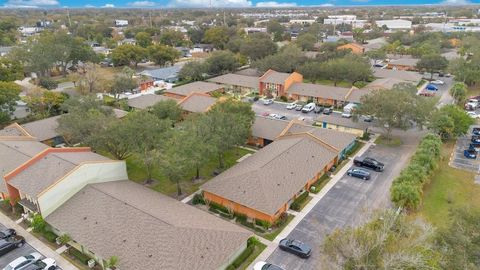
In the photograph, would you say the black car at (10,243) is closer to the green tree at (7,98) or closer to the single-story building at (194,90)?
the green tree at (7,98)

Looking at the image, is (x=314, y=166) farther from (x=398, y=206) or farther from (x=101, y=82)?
(x=101, y=82)

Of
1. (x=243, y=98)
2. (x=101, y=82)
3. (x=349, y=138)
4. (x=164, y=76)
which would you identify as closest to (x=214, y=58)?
(x=164, y=76)

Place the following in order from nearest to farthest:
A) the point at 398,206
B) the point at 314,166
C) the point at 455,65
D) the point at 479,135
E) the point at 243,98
Result: 1. the point at 398,206
2. the point at 314,166
3. the point at 479,135
4. the point at 243,98
5. the point at 455,65

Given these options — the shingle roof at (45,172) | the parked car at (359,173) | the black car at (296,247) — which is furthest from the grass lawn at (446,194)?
the shingle roof at (45,172)

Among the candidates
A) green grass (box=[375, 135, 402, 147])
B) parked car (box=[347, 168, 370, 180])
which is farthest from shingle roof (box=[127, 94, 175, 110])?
green grass (box=[375, 135, 402, 147])

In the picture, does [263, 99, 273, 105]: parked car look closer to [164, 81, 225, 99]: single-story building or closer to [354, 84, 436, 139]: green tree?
[164, 81, 225, 99]: single-story building

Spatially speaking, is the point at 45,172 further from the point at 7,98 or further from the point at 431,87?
the point at 431,87

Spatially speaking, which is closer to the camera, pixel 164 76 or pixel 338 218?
pixel 338 218
